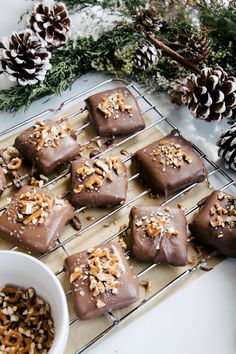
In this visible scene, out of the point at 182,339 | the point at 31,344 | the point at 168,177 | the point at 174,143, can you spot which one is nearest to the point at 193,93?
the point at 174,143

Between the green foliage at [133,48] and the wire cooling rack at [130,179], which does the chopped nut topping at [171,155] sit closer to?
the wire cooling rack at [130,179]

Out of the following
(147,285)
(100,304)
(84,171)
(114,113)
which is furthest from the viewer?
(114,113)

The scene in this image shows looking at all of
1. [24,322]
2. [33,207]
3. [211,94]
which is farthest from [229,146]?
[24,322]

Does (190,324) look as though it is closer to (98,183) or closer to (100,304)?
(100,304)

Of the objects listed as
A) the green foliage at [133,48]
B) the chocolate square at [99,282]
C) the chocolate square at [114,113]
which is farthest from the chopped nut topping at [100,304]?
the green foliage at [133,48]

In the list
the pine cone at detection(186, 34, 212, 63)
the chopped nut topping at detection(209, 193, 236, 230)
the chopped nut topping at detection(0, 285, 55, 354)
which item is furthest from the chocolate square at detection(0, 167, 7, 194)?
the pine cone at detection(186, 34, 212, 63)

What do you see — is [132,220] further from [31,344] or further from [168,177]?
[31,344]
